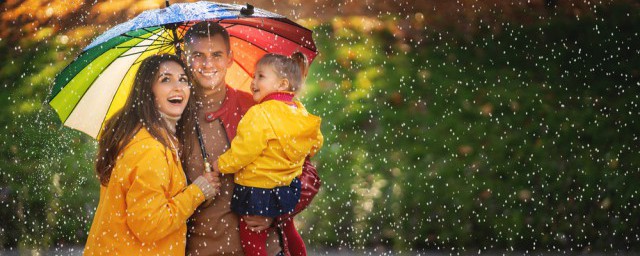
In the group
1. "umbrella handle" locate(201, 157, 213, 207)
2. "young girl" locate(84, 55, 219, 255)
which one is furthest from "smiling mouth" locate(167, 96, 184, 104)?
"umbrella handle" locate(201, 157, 213, 207)

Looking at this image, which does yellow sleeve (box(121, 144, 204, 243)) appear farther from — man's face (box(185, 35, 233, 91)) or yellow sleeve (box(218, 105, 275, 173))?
man's face (box(185, 35, 233, 91))

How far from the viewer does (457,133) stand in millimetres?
6652

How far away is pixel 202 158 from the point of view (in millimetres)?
4043

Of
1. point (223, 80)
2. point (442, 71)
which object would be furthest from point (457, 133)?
point (223, 80)

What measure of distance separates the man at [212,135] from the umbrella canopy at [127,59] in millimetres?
188

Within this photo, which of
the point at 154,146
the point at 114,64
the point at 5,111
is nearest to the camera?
the point at 154,146

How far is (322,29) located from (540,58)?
1428 mm

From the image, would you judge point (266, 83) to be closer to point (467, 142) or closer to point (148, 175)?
point (148, 175)

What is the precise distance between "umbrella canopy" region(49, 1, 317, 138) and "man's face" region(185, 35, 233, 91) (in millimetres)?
187

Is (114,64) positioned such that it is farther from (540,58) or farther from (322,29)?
(540,58)

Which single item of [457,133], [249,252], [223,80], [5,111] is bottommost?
[249,252]

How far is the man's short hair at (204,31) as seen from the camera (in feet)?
13.4

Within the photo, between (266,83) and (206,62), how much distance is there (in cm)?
25

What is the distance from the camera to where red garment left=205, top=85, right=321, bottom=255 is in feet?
13.4
